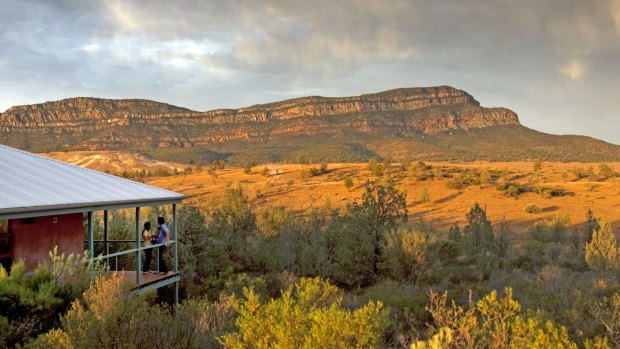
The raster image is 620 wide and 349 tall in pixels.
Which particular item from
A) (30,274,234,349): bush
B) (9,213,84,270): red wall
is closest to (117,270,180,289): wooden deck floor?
(9,213,84,270): red wall

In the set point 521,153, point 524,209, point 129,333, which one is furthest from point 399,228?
point 521,153

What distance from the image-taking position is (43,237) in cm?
1186

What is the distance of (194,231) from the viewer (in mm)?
18781

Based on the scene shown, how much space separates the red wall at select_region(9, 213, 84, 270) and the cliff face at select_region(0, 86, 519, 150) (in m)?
85.5

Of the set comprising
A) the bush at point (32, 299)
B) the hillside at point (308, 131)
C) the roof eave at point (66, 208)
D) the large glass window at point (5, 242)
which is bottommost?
the bush at point (32, 299)

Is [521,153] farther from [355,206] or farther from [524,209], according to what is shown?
[355,206]

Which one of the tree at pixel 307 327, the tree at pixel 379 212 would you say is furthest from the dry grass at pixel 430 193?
the tree at pixel 307 327

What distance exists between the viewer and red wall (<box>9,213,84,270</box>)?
11234 millimetres

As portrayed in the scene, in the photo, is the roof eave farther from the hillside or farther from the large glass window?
the hillside

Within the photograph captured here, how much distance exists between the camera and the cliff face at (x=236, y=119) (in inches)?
3940

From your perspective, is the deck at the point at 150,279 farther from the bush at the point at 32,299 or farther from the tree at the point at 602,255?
the tree at the point at 602,255

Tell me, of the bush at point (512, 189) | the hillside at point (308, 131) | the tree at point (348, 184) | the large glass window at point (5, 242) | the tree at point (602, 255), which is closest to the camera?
the large glass window at point (5, 242)

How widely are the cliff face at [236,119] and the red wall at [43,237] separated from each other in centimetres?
8547

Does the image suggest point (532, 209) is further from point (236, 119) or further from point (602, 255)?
point (236, 119)
